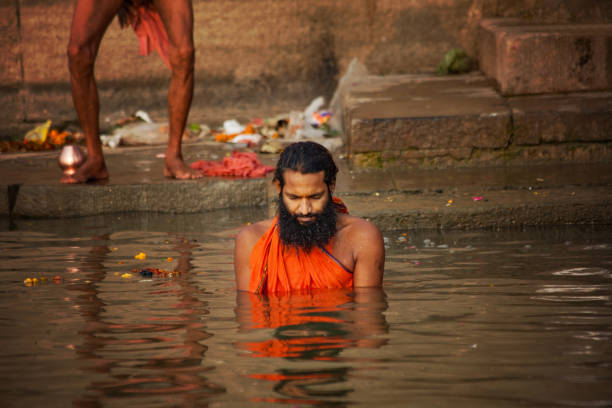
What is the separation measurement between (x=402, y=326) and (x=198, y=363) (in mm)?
913

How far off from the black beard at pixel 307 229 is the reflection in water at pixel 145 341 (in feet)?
1.75

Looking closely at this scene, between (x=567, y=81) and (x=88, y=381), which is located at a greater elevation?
(x=567, y=81)

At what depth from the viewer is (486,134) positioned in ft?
24.2

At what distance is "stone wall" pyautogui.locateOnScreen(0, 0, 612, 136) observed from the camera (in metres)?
10.5

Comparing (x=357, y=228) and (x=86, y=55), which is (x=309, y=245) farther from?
(x=86, y=55)

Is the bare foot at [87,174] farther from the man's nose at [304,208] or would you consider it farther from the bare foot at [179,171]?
the man's nose at [304,208]

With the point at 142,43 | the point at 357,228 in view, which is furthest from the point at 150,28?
the point at 357,228

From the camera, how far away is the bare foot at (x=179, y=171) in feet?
23.2

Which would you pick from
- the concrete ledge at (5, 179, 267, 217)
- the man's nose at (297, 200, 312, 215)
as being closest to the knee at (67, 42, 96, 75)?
the concrete ledge at (5, 179, 267, 217)

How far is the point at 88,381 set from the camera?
3.23m

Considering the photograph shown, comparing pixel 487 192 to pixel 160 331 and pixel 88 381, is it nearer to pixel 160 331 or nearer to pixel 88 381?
→ pixel 160 331

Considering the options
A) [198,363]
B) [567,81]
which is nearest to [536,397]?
[198,363]

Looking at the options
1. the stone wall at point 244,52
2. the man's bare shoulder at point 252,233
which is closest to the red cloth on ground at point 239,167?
the man's bare shoulder at point 252,233

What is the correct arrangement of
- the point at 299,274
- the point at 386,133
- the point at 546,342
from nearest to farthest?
the point at 546,342, the point at 299,274, the point at 386,133
